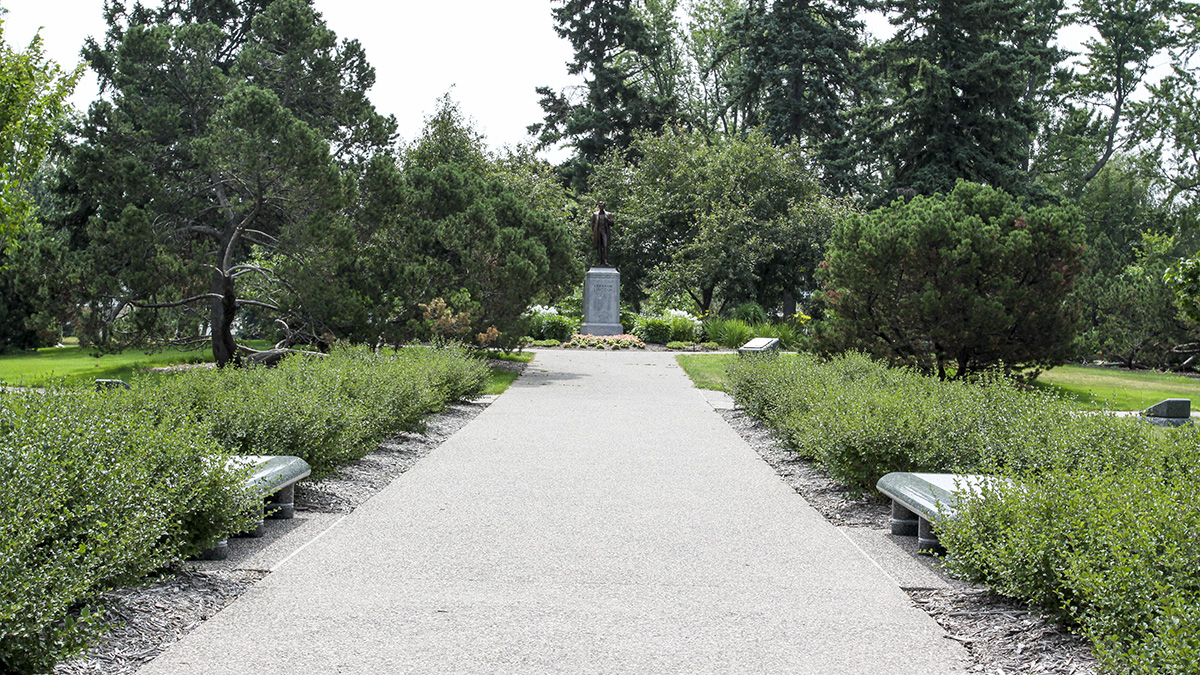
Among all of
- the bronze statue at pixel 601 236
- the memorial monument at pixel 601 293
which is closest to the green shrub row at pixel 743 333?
the memorial monument at pixel 601 293

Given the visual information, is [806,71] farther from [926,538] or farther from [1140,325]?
[926,538]

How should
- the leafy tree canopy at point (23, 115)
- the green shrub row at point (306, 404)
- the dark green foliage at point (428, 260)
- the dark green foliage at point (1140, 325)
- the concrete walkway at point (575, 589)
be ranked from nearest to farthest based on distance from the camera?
the concrete walkway at point (575, 589) < the green shrub row at point (306, 404) < the leafy tree canopy at point (23, 115) < the dark green foliage at point (428, 260) < the dark green foliage at point (1140, 325)

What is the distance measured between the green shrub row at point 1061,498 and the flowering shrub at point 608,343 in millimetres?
19382

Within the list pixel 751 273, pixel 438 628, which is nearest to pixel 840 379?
pixel 438 628

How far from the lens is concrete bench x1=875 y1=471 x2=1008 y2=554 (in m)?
5.57

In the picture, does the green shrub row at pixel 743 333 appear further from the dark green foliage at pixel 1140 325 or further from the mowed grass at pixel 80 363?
the mowed grass at pixel 80 363

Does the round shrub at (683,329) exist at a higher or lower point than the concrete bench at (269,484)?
higher

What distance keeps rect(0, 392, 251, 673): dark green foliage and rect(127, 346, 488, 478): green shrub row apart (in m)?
0.69

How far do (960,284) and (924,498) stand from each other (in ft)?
32.8

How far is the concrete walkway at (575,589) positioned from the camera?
13.3 ft

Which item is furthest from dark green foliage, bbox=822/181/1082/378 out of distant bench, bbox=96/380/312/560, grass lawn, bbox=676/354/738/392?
distant bench, bbox=96/380/312/560

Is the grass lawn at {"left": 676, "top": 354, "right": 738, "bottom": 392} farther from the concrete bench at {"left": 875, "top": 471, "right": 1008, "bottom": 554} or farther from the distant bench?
the distant bench

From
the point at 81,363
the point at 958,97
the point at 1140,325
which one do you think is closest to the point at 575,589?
the point at 81,363

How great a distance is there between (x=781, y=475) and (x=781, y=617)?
14.0 feet
